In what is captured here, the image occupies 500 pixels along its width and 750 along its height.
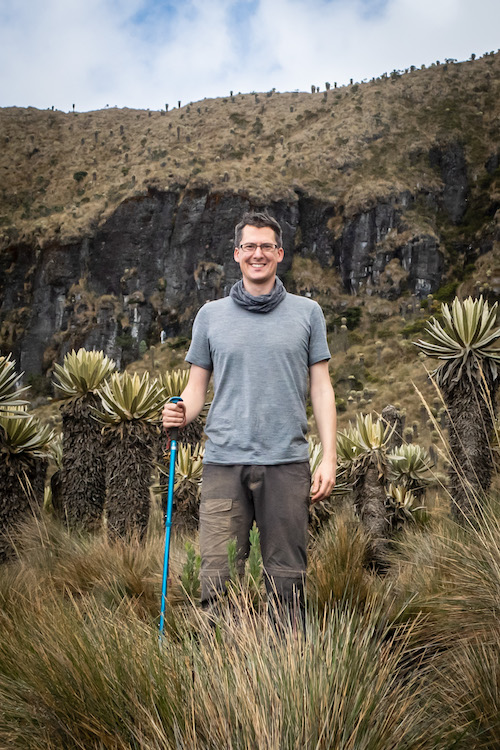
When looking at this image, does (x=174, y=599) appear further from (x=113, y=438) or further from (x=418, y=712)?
(x=113, y=438)

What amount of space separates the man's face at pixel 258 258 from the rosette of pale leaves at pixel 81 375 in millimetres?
4502

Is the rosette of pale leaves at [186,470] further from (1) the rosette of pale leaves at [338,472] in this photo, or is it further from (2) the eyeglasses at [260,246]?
(2) the eyeglasses at [260,246]

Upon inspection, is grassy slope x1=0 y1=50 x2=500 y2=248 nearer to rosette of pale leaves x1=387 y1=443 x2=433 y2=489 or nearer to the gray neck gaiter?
rosette of pale leaves x1=387 y1=443 x2=433 y2=489

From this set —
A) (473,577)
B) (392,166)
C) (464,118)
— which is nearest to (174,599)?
(473,577)

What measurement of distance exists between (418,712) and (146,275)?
184 ft

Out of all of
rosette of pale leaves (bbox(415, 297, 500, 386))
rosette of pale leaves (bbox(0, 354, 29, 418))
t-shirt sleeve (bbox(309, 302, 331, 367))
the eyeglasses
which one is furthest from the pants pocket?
rosette of pale leaves (bbox(415, 297, 500, 386))

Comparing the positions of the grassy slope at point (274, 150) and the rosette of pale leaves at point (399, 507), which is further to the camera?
→ the grassy slope at point (274, 150)

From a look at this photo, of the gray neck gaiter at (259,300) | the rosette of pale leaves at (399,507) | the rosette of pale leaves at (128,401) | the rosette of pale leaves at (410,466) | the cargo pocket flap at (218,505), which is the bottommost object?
the rosette of pale leaves at (399,507)

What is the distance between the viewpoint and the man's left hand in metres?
3.08

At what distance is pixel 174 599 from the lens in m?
4.33

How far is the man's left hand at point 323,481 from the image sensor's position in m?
3.08

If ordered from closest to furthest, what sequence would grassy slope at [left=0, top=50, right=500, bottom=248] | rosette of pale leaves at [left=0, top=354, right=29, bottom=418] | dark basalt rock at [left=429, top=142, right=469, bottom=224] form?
rosette of pale leaves at [left=0, top=354, right=29, bottom=418]
grassy slope at [left=0, top=50, right=500, bottom=248]
dark basalt rock at [left=429, top=142, right=469, bottom=224]

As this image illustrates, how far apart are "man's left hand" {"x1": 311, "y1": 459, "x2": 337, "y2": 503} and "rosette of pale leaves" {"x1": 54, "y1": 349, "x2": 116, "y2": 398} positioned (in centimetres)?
495

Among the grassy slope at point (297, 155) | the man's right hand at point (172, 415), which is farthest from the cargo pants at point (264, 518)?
the grassy slope at point (297, 155)
